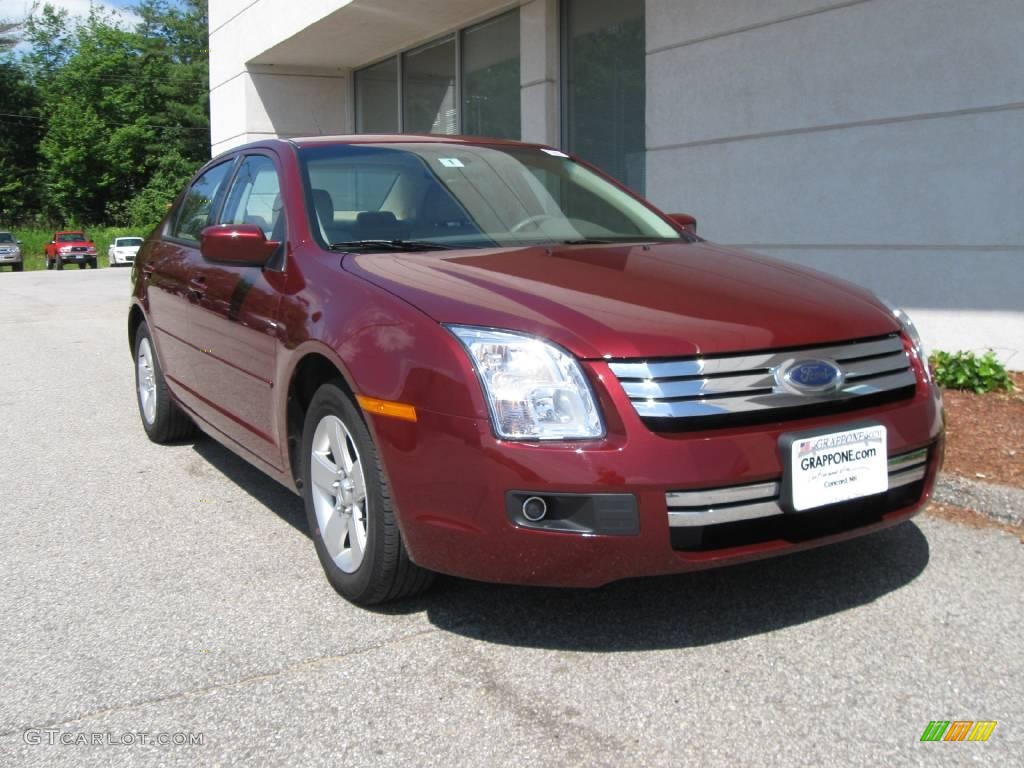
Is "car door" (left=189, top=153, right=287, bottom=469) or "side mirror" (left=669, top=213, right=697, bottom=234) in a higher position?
"side mirror" (left=669, top=213, right=697, bottom=234)

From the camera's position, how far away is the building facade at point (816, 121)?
259 inches

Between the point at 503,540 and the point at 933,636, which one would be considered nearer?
the point at 503,540

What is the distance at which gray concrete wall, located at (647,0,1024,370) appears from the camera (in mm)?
6523

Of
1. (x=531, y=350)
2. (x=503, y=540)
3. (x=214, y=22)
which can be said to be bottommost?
(x=503, y=540)

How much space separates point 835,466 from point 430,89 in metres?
11.8

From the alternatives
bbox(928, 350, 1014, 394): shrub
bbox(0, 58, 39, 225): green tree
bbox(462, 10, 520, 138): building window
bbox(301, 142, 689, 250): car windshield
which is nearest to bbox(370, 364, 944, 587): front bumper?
bbox(301, 142, 689, 250): car windshield

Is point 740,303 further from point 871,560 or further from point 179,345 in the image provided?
point 179,345

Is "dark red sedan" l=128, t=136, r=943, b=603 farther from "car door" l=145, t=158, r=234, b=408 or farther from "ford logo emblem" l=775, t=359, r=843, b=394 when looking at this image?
"car door" l=145, t=158, r=234, b=408

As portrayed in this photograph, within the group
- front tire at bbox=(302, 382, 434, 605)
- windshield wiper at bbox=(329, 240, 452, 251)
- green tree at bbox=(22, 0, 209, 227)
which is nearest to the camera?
front tire at bbox=(302, 382, 434, 605)

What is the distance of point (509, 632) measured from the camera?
3262mm

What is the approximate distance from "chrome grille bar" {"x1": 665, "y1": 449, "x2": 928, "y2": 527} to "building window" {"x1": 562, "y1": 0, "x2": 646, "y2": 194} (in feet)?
23.0

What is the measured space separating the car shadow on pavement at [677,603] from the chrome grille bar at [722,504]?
516 mm

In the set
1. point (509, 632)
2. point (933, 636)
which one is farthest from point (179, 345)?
point (933, 636)

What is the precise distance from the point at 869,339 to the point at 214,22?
16.8 meters
